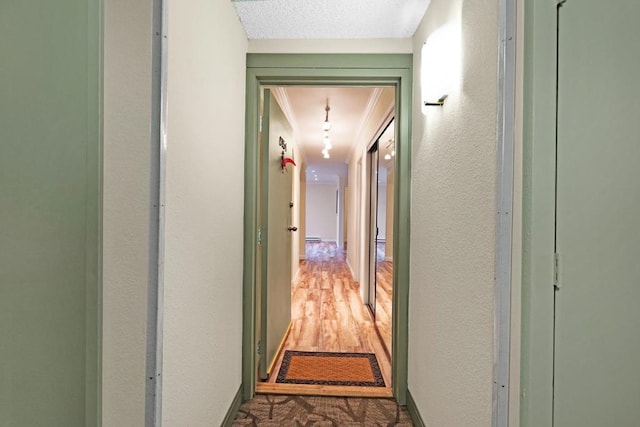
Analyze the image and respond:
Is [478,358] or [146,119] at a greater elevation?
[146,119]

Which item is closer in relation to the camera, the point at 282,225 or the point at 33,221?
the point at 33,221

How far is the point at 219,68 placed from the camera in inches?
59.1

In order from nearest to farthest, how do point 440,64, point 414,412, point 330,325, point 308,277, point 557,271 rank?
point 557,271 < point 440,64 < point 414,412 < point 330,325 < point 308,277

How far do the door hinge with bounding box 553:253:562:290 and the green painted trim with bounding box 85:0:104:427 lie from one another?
1.14m

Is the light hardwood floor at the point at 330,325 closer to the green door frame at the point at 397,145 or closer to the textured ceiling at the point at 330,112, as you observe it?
the green door frame at the point at 397,145

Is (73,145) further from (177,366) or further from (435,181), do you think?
(435,181)

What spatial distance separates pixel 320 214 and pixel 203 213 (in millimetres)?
11348

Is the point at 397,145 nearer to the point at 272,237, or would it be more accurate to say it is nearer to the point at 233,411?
the point at 272,237

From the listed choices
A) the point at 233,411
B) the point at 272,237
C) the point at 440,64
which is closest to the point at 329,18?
the point at 440,64

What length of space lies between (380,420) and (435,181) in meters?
1.40

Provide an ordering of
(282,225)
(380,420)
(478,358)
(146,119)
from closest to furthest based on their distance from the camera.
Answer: (146,119)
(478,358)
(380,420)
(282,225)

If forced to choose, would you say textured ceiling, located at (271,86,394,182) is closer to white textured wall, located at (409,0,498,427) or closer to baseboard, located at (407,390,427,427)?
white textured wall, located at (409,0,498,427)

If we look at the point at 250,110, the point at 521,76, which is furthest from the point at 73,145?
the point at 250,110

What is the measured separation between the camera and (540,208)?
83 centimetres
